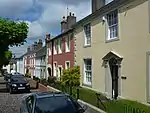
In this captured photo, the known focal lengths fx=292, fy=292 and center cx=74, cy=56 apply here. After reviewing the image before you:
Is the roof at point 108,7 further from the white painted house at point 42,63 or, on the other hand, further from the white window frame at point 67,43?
the white painted house at point 42,63

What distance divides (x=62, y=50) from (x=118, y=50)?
16455mm

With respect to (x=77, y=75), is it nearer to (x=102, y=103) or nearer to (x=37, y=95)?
(x=102, y=103)

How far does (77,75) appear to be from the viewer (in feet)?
84.5

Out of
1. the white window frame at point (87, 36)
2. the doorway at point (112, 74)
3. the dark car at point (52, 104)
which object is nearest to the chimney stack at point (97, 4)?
the white window frame at point (87, 36)

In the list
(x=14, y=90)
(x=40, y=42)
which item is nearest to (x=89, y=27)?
(x=14, y=90)

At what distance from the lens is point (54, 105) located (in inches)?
371

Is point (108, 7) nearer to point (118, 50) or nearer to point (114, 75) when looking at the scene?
point (118, 50)

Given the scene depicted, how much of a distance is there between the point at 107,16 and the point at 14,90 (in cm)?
1289

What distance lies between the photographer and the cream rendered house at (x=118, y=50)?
15211 mm

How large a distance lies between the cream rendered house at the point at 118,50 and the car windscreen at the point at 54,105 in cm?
625

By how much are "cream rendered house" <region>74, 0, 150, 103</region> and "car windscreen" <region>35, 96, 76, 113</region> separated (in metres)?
6.25

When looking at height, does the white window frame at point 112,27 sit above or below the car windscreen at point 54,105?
above

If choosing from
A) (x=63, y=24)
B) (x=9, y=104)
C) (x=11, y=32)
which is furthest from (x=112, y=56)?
(x=63, y=24)

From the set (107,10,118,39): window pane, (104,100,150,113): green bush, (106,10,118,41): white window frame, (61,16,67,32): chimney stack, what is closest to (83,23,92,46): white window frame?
(106,10,118,41): white window frame
